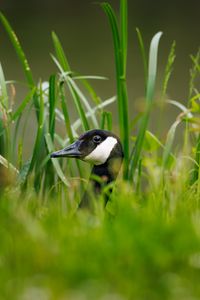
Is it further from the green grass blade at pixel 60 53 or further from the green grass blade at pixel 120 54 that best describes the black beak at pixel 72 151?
the green grass blade at pixel 60 53

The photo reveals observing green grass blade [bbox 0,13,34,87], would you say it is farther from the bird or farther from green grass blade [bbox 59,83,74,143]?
the bird

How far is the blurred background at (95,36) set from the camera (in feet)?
30.9

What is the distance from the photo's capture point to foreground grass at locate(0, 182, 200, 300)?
6.95 feet

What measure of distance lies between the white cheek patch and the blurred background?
4.28 metres

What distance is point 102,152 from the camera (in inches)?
156

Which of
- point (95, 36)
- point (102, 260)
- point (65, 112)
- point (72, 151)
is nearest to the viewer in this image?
point (102, 260)

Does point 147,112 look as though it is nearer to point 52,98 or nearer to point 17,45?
point 52,98

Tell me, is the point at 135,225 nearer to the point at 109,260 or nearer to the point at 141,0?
the point at 109,260

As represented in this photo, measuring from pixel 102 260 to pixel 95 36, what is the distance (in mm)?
9361

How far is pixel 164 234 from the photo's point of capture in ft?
7.66

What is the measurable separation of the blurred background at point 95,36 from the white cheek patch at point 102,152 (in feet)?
14.0

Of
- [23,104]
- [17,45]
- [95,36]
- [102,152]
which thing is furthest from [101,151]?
[95,36]

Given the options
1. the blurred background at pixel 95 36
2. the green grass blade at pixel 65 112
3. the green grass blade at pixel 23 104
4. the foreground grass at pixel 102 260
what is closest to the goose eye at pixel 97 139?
the green grass blade at pixel 65 112

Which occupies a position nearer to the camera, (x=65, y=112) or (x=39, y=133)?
(x=39, y=133)
